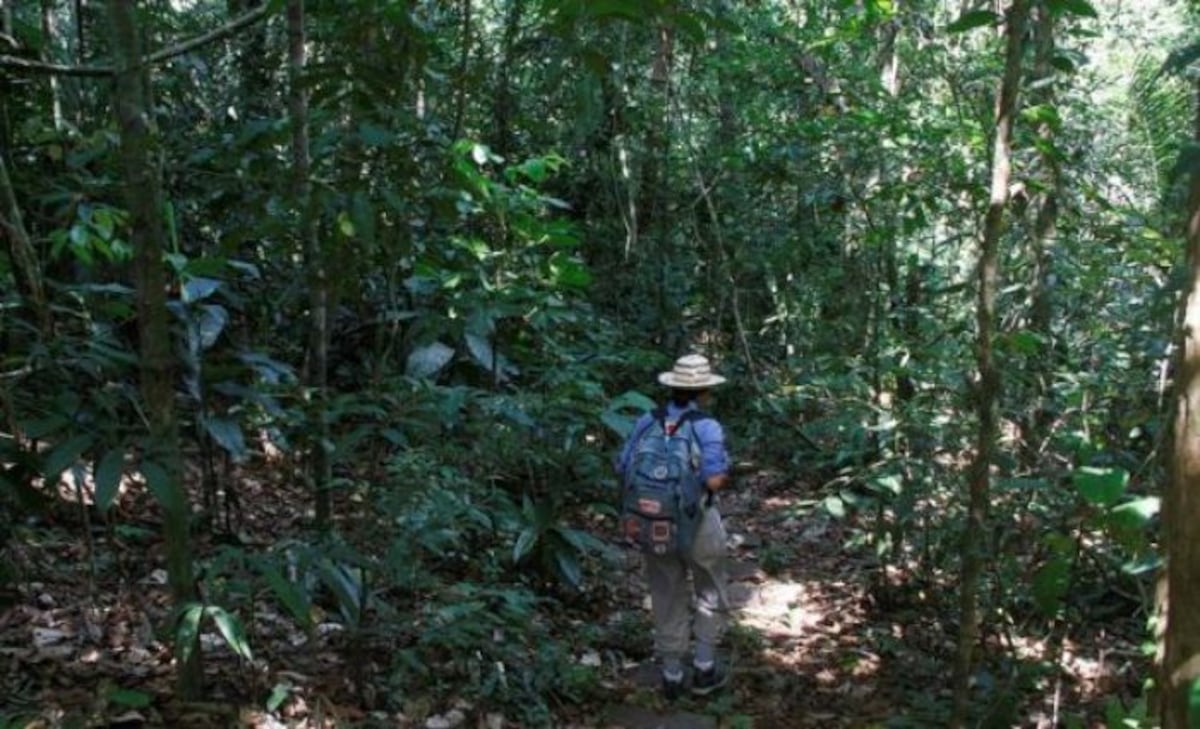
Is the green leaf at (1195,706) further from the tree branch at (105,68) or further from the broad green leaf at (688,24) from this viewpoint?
the tree branch at (105,68)

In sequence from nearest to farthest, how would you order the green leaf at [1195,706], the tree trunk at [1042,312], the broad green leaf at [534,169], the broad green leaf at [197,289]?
1. the green leaf at [1195,706]
2. the broad green leaf at [197,289]
3. the tree trunk at [1042,312]
4. the broad green leaf at [534,169]

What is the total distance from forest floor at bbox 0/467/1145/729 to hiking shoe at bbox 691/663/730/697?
6 centimetres

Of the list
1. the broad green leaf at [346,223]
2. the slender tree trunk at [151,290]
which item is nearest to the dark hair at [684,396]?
the broad green leaf at [346,223]

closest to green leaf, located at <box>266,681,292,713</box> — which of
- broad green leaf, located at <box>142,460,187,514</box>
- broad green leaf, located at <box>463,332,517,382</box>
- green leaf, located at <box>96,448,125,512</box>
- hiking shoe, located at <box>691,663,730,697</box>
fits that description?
broad green leaf, located at <box>142,460,187,514</box>

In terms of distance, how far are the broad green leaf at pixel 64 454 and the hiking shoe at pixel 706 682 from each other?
10.9 feet

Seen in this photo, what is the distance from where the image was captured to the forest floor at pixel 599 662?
12.9 ft

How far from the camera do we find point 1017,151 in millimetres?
6297

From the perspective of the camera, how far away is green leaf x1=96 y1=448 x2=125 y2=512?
329 centimetres

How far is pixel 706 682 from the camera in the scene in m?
5.59

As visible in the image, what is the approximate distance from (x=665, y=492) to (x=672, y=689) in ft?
3.37

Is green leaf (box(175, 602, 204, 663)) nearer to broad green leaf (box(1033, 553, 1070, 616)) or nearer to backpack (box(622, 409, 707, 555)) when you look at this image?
backpack (box(622, 409, 707, 555))

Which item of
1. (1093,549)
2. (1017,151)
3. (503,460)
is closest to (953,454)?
(1093,549)

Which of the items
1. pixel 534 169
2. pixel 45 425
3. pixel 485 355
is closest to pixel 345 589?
pixel 45 425

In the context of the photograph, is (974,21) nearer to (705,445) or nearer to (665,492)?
(705,445)
